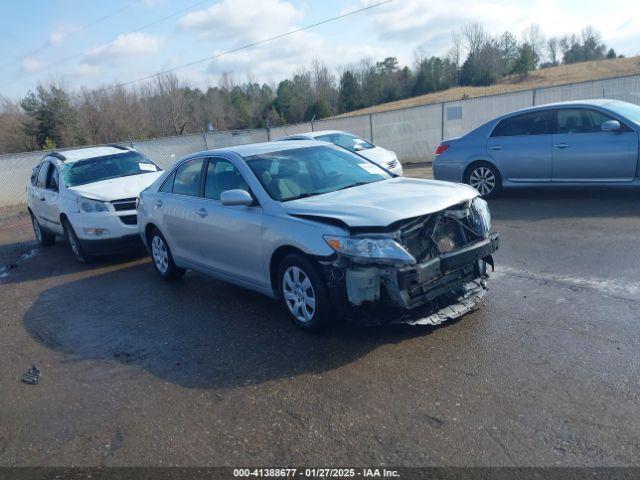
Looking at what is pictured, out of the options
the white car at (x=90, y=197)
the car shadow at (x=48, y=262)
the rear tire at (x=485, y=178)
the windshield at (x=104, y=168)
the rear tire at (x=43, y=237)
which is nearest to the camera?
the white car at (x=90, y=197)

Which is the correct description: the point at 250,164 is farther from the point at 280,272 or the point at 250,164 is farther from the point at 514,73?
the point at 514,73

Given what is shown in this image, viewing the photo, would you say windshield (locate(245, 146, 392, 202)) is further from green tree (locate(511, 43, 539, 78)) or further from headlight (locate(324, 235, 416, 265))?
green tree (locate(511, 43, 539, 78))

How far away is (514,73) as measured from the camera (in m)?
63.8

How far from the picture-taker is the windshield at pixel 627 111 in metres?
8.64

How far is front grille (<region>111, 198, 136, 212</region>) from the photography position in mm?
8906

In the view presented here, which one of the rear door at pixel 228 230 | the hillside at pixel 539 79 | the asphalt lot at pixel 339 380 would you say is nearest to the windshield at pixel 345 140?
the asphalt lot at pixel 339 380

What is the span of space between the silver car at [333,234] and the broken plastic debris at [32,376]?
2.01 metres

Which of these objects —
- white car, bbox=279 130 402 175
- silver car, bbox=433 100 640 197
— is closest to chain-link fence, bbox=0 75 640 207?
white car, bbox=279 130 402 175

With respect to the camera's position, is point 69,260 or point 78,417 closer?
point 78,417

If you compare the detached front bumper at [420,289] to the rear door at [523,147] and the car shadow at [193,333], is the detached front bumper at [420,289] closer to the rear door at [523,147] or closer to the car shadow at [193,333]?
the car shadow at [193,333]

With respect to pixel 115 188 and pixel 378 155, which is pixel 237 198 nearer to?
pixel 115 188

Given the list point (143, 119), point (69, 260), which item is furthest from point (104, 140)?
point (69, 260)

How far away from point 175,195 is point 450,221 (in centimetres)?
357

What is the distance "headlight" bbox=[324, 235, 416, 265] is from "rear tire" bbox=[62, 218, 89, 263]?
610 centimetres
